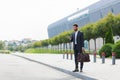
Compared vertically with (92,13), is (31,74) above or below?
below

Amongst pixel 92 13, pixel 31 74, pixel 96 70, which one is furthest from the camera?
pixel 92 13

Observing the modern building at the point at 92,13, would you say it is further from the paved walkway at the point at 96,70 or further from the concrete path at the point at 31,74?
the concrete path at the point at 31,74

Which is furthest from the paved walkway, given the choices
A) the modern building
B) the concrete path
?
the modern building

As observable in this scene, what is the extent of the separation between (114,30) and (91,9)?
163 feet

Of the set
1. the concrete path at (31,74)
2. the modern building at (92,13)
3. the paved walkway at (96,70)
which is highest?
the modern building at (92,13)

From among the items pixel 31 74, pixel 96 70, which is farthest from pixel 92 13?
pixel 31 74

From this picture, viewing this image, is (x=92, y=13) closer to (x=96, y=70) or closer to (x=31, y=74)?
(x=96, y=70)

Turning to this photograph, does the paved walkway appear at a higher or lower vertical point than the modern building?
lower

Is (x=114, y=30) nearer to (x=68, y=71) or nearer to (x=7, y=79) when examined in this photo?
(x=68, y=71)

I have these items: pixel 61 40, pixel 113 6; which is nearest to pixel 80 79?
pixel 113 6

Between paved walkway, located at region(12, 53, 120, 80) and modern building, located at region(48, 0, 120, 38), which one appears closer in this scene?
paved walkway, located at region(12, 53, 120, 80)

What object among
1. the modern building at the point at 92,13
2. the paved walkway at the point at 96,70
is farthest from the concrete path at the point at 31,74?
the modern building at the point at 92,13

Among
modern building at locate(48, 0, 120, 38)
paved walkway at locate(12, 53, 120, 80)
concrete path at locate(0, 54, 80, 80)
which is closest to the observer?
paved walkway at locate(12, 53, 120, 80)

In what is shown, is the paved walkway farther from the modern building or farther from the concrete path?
the modern building
